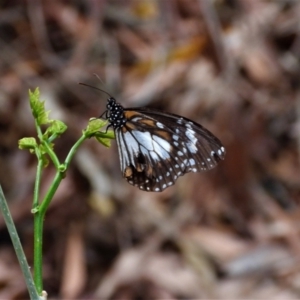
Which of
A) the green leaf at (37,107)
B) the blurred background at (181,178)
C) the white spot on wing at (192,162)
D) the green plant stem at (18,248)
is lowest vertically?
the green plant stem at (18,248)

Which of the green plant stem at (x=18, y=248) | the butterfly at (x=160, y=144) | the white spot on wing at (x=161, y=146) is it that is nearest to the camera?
the green plant stem at (x=18, y=248)

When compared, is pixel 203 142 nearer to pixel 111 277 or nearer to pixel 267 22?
pixel 111 277

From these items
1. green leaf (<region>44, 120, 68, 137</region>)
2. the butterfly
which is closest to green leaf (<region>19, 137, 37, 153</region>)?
green leaf (<region>44, 120, 68, 137</region>)

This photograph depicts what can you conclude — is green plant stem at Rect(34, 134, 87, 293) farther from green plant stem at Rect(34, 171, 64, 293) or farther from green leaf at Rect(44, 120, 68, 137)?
green leaf at Rect(44, 120, 68, 137)

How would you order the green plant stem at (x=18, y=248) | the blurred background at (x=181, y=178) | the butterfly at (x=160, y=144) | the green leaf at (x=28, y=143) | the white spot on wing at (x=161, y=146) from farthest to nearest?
the blurred background at (x=181, y=178) < the white spot on wing at (x=161, y=146) < the butterfly at (x=160, y=144) < the green leaf at (x=28, y=143) < the green plant stem at (x=18, y=248)

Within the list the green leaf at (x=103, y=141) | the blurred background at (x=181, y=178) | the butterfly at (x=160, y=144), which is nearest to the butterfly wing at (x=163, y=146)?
the butterfly at (x=160, y=144)

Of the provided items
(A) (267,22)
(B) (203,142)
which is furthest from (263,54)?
(B) (203,142)

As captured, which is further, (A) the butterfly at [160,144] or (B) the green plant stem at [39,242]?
(A) the butterfly at [160,144]

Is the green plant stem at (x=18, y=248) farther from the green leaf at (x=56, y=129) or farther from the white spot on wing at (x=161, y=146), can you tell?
the white spot on wing at (x=161, y=146)

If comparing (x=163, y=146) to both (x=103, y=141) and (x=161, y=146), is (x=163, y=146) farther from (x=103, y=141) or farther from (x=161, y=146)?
(x=103, y=141)
